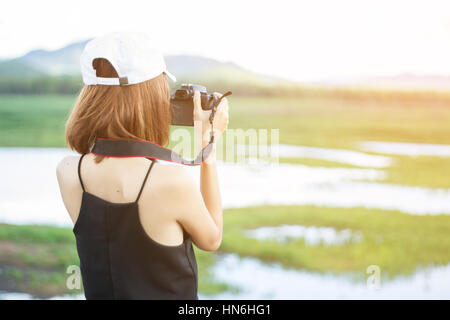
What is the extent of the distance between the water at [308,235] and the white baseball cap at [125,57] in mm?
2761

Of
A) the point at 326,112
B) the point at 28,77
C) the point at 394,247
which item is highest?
the point at 28,77

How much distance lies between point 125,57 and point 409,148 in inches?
212

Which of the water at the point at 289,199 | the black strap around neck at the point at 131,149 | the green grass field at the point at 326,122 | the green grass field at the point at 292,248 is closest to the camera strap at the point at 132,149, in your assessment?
the black strap around neck at the point at 131,149

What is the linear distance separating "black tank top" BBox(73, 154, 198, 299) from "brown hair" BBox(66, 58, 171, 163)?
0.05m

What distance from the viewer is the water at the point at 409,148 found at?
5.45m

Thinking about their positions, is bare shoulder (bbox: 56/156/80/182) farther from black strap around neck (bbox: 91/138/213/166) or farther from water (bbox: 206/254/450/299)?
water (bbox: 206/254/450/299)

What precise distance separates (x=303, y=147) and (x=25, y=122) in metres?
3.71

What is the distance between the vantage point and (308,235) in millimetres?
3576

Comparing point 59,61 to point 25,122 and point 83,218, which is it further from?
point 83,218

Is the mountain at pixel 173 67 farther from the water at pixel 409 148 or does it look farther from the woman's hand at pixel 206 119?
the woman's hand at pixel 206 119

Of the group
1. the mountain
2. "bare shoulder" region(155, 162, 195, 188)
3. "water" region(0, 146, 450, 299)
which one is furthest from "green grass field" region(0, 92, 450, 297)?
→ the mountain

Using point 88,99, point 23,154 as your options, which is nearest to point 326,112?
point 23,154

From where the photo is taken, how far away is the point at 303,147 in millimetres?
6238

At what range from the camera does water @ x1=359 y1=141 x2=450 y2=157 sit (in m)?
5.45
